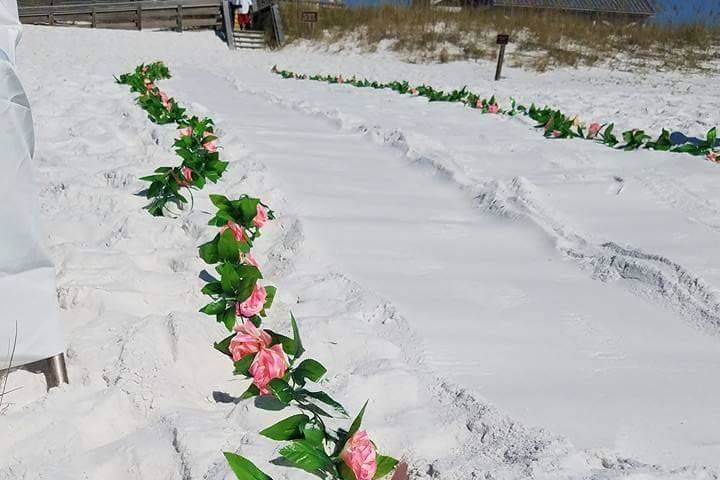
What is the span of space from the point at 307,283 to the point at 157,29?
2079 centimetres

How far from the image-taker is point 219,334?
186cm

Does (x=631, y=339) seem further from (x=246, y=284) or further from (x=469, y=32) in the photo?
(x=469, y=32)

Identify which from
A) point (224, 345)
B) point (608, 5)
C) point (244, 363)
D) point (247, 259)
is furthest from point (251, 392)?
point (608, 5)

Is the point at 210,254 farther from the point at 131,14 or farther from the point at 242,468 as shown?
the point at 131,14

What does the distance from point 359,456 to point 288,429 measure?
0.55ft

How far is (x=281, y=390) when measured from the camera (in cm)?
150

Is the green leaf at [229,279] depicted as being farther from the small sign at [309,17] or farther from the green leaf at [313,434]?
the small sign at [309,17]

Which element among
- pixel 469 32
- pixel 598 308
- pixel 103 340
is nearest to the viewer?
pixel 103 340

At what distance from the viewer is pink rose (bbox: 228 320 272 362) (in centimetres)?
161

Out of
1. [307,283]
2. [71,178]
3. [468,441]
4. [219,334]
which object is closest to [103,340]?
[219,334]

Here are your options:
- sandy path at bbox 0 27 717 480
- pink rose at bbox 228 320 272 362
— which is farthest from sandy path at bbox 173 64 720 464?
pink rose at bbox 228 320 272 362

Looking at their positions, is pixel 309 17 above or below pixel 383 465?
above

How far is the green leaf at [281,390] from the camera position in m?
1.49

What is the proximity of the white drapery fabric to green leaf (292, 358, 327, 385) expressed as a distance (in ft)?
1.89
